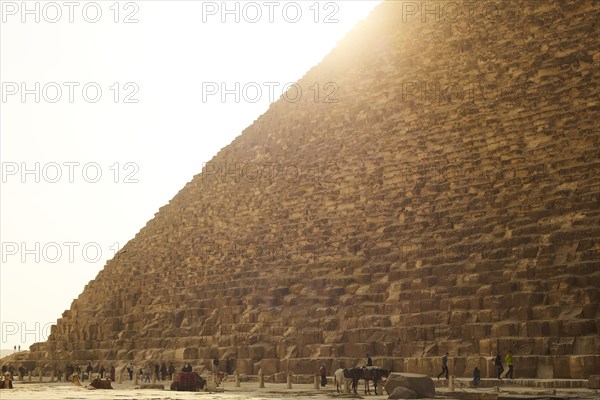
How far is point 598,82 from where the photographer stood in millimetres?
30703

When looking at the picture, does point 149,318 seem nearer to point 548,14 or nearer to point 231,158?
point 231,158

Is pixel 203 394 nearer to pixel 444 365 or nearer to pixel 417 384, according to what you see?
pixel 417 384

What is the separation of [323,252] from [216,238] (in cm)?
818

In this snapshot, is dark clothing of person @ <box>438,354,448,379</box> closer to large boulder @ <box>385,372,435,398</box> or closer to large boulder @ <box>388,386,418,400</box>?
large boulder @ <box>385,372,435,398</box>

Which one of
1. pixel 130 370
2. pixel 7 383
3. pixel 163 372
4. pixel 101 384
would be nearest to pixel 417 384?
pixel 101 384

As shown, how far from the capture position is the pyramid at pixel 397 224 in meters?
26.6

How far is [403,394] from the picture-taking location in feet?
67.9

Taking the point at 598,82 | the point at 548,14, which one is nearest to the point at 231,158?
the point at 548,14

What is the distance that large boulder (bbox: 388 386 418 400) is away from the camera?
20.7 m

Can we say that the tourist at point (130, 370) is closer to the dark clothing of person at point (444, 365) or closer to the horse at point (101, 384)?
the horse at point (101, 384)

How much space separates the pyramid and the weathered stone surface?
4.28m

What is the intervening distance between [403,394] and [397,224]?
12.4m

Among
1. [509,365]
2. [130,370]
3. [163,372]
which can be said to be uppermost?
[130,370]

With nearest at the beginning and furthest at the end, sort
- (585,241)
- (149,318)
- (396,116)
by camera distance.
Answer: (585,241) < (396,116) < (149,318)
